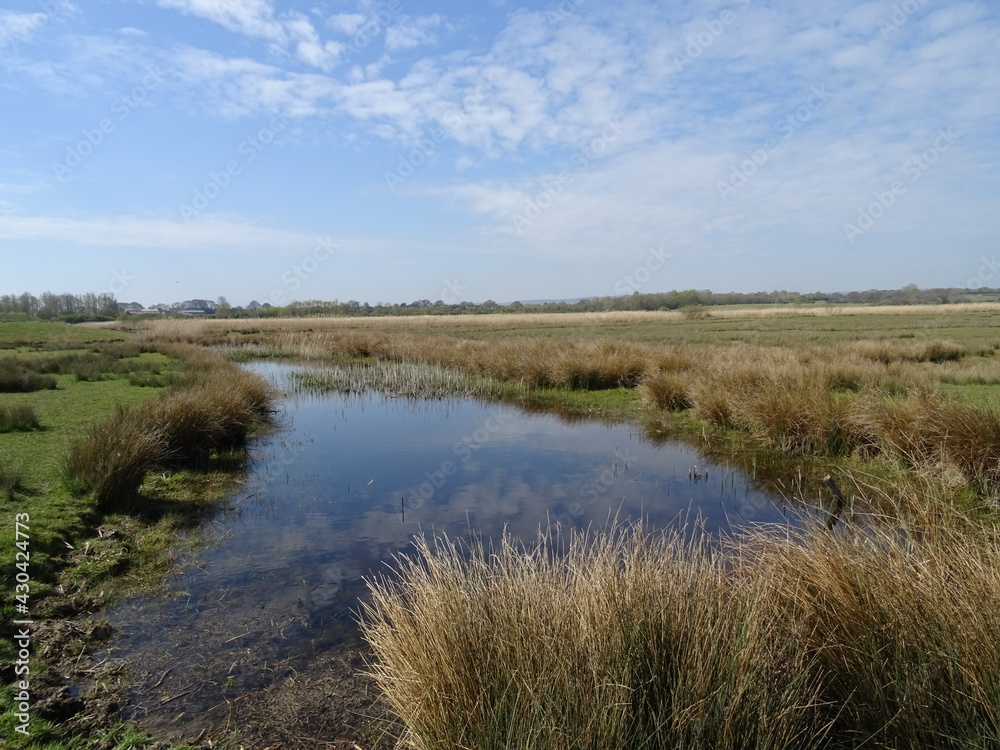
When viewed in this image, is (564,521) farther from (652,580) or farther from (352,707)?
(652,580)

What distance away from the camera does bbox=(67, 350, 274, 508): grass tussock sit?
723 cm

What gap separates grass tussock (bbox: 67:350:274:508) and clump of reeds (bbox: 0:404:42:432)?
1.92 m

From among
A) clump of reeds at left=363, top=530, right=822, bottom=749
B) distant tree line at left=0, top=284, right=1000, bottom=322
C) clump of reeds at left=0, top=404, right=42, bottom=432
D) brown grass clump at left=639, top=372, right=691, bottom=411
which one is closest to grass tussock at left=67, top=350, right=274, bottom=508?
clump of reeds at left=0, top=404, right=42, bottom=432

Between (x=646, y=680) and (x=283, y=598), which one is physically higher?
(x=646, y=680)

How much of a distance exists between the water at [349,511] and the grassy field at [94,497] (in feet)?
1.23

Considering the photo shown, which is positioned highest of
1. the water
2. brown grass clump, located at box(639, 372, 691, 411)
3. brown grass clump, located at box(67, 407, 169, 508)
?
brown grass clump, located at box(67, 407, 169, 508)

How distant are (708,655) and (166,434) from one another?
354 inches

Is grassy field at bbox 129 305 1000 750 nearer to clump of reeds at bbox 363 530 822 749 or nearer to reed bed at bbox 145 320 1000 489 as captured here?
clump of reeds at bbox 363 530 822 749

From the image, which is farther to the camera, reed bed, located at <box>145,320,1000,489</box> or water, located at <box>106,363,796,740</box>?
reed bed, located at <box>145,320,1000,489</box>

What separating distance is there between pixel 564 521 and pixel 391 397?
11.6m

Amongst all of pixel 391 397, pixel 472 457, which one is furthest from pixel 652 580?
pixel 391 397

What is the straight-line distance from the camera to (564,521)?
7.31 m

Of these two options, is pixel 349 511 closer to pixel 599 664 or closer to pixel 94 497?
pixel 94 497

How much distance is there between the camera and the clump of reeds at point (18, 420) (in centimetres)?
957
